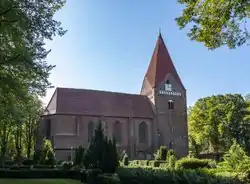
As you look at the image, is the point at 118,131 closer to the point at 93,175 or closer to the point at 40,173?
the point at 40,173

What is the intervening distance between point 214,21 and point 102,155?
14027mm

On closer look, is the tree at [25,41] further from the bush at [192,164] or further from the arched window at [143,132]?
the arched window at [143,132]

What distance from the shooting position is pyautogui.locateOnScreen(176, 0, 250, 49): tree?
9289mm

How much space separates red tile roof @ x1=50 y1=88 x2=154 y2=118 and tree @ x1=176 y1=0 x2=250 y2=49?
123ft

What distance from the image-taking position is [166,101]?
53.3m

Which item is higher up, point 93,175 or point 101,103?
point 101,103

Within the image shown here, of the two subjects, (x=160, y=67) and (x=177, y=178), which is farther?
(x=160, y=67)

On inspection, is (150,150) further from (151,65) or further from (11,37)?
(11,37)

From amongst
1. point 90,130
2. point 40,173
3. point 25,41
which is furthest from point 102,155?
point 90,130

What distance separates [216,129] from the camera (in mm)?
54219

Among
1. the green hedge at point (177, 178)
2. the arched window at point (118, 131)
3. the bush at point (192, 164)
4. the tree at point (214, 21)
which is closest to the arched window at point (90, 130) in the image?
the arched window at point (118, 131)

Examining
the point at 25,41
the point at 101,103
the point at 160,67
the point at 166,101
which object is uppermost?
the point at 160,67

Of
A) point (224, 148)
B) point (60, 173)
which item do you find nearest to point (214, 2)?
point (60, 173)

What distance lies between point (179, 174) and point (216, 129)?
137 ft
